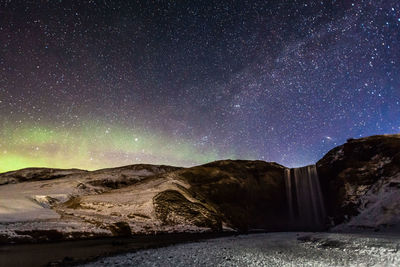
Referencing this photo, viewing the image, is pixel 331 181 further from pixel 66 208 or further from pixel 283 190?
pixel 66 208

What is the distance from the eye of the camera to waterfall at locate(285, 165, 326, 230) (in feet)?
142

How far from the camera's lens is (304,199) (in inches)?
1811

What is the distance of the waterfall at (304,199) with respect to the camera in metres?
43.2

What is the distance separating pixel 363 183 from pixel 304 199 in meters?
11.5

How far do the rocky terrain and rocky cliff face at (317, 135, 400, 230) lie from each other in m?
0.14

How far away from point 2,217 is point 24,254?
1144 centimetres

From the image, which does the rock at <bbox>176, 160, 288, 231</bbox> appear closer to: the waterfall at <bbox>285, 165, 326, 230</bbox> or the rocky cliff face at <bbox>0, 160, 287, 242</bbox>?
the rocky cliff face at <bbox>0, 160, 287, 242</bbox>

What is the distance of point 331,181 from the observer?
1709 inches

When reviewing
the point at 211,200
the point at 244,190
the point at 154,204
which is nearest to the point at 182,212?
the point at 154,204

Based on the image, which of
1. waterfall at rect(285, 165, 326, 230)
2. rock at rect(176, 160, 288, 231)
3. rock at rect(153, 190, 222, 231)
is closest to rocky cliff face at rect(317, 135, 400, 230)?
waterfall at rect(285, 165, 326, 230)

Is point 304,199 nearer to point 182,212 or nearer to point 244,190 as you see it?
point 244,190

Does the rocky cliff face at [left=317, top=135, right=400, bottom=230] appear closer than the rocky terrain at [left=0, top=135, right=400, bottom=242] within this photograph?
No

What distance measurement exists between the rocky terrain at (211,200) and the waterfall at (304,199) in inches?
49.3

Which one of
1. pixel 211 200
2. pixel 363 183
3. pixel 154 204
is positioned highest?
pixel 363 183
